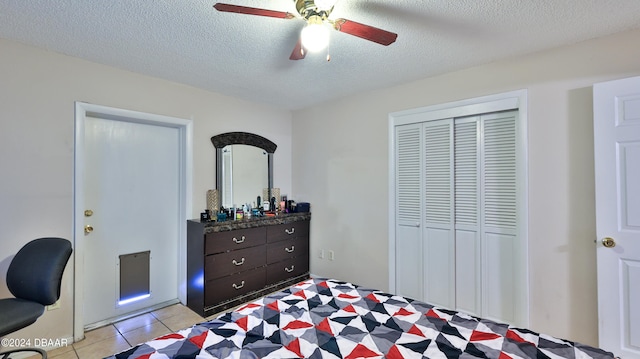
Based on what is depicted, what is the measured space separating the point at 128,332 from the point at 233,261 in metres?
1.05

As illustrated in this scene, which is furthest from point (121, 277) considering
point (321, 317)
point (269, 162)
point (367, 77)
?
point (367, 77)

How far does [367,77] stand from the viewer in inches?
114

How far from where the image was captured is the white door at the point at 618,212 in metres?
1.92

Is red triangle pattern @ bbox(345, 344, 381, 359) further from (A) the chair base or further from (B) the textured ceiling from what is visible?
(A) the chair base

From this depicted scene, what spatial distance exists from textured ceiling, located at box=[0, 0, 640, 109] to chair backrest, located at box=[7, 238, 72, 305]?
1.49 meters

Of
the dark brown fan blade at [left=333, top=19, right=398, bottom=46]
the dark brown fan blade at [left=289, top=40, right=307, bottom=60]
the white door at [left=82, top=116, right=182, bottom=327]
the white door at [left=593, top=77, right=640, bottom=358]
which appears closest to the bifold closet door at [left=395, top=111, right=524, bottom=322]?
the white door at [left=593, top=77, right=640, bottom=358]

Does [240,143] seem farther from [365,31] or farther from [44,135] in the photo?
[365,31]

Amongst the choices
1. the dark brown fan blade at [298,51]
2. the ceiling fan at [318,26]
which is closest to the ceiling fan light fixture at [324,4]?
the ceiling fan at [318,26]

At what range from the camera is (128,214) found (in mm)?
2889

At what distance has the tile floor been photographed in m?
2.28

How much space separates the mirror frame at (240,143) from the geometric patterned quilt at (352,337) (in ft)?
6.55

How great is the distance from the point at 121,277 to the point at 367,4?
3.18m

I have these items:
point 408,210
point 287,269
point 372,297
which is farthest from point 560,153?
point 287,269

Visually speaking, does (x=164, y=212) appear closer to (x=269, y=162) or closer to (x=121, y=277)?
(x=121, y=277)
